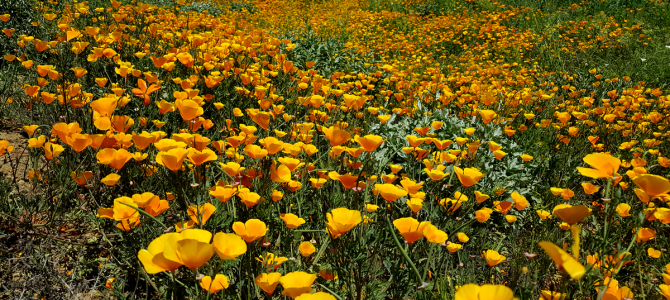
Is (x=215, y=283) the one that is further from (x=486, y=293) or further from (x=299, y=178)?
(x=299, y=178)

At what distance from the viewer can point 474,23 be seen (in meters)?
8.98

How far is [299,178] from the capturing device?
90.0 inches

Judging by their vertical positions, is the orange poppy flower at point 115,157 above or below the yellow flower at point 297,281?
above

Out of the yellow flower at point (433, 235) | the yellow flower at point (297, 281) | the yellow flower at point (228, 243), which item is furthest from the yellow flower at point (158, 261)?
the yellow flower at point (433, 235)

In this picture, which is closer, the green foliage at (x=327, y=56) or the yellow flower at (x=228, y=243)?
the yellow flower at (x=228, y=243)

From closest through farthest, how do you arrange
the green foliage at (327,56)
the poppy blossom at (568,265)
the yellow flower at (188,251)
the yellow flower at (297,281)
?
the poppy blossom at (568,265), the yellow flower at (188,251), the yellow flower at (297,281), the green foliage at (327,56)

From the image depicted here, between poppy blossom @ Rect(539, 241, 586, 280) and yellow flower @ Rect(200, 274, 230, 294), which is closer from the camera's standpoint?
poppy blossom @ Rect(539, 241, 586, 280)

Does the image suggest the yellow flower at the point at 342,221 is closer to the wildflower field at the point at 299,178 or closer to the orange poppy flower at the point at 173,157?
the wildflower field at the point at 299,178

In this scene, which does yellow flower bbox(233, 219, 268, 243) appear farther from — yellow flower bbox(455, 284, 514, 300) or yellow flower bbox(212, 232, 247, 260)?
yellow flower bbox(455, 284, 514, 300)

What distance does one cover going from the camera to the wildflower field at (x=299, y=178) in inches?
51.1

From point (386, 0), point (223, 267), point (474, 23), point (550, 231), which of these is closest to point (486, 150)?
point (550, 231)

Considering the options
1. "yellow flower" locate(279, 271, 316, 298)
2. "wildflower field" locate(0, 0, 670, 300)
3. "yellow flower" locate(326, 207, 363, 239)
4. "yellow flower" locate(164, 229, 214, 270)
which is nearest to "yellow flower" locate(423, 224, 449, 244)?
"wildflower field" locate(0, 0, 670, 300)

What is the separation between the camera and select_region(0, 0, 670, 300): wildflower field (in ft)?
4.25

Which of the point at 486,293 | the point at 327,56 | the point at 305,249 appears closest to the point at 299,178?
the point at 305,249
